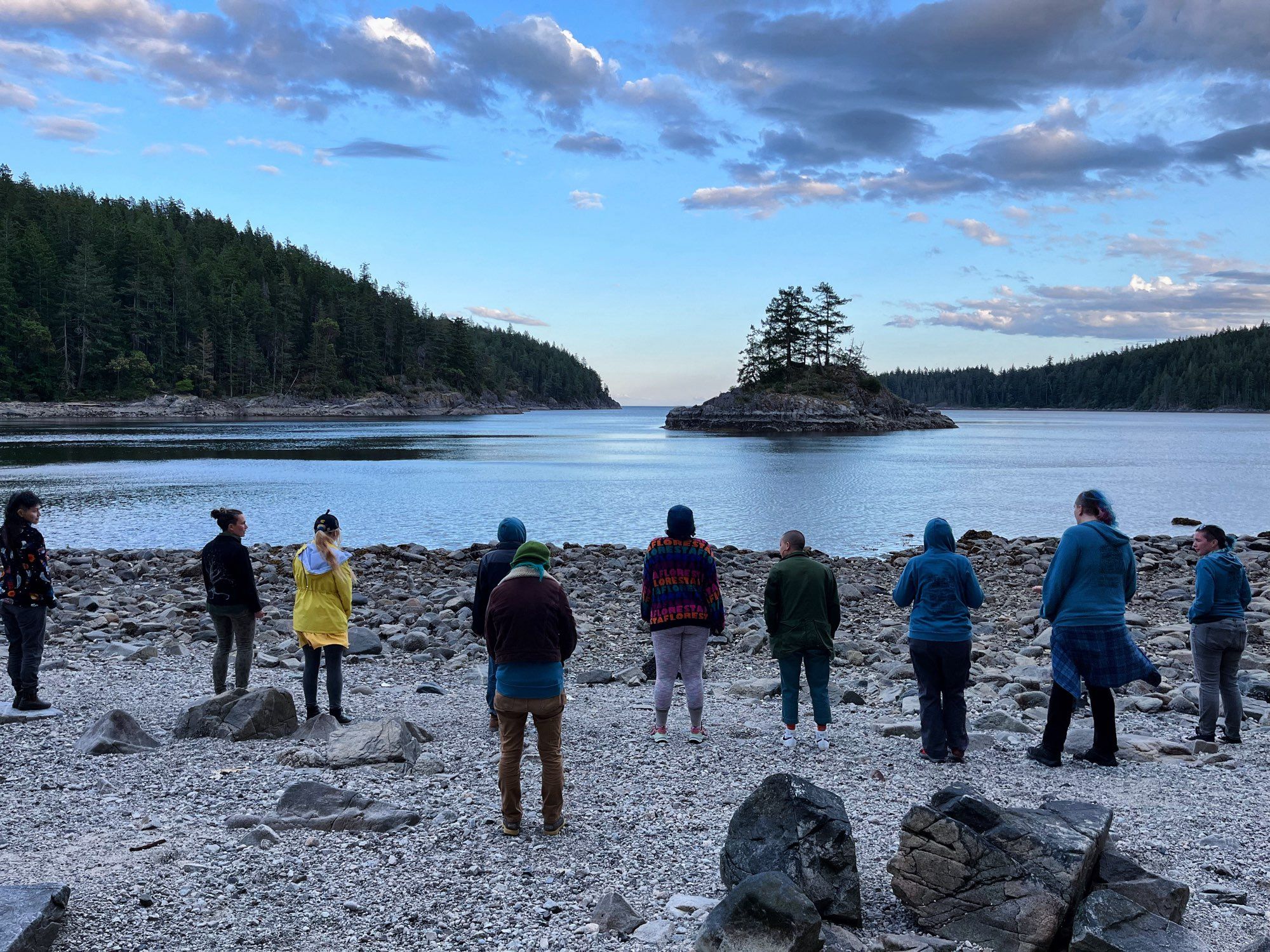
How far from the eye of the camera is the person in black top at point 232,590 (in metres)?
9.14

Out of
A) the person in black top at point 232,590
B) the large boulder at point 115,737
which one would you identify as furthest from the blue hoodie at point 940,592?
the large boulder at point 115,737

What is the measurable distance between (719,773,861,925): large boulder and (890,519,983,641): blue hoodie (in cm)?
245

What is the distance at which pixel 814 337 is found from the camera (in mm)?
119500

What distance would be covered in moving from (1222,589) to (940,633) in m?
2.92

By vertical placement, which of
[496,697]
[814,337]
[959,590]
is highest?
[814,337]

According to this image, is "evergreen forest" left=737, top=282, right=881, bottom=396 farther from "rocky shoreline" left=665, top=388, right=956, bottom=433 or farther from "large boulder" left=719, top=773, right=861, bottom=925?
"large boulder" left=719, top=773, right=861, bottom=925

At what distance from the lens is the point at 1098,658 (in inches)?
299

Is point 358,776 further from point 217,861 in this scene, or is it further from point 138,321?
point 138,321

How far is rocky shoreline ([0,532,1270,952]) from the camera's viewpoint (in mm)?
5351

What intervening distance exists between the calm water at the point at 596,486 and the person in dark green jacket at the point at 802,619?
20.0 metres

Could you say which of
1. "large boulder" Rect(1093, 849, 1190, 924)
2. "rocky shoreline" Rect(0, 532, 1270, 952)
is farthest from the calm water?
"large boulder" Rect(1093, 849, 1190, 924)

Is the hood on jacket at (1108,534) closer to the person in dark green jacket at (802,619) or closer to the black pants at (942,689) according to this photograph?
the black pants at (942,689)

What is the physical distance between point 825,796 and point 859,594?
12814mm

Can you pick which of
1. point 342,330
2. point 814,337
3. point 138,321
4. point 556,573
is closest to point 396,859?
point 556,573
